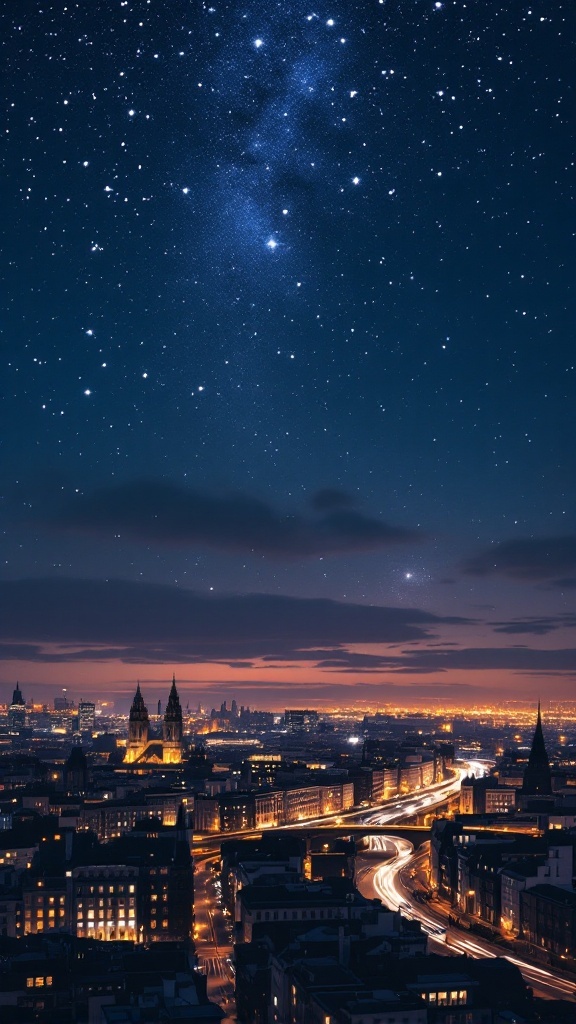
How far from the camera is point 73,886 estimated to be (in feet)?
239

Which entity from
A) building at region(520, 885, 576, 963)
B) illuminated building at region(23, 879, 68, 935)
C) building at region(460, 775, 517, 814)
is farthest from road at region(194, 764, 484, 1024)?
building at region(520, 885, 576, 963)

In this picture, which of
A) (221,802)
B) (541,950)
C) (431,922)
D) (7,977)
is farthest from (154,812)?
(7,977)

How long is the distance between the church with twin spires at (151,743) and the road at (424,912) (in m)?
64.3

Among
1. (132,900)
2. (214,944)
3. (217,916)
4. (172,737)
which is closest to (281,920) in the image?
(214,944)

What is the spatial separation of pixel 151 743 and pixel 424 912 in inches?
4687

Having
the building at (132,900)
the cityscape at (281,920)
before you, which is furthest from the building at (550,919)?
the building at (132,900)

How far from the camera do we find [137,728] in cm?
19825

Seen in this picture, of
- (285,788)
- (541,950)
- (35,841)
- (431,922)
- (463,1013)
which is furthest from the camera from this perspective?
(285,788)

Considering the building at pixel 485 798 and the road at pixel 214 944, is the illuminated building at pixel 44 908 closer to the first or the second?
the road at pixel 214 944

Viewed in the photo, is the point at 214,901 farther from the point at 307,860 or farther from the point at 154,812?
the point at 154,812

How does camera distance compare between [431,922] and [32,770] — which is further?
[32,770]

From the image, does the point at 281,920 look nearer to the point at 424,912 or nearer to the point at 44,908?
the point at 44,908

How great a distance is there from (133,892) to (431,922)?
2080cm

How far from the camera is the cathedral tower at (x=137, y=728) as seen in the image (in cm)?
19362
